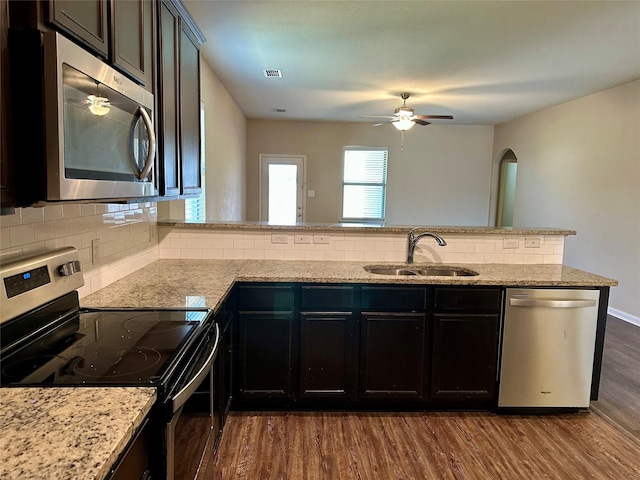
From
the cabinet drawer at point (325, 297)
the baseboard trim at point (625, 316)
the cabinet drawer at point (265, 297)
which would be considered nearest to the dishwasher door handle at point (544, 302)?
the cabinet drawer at point (325, 297)

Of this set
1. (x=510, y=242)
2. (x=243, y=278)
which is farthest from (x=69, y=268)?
(x=510, y=242)

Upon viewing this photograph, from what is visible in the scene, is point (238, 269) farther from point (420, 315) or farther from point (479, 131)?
point (479, 131)

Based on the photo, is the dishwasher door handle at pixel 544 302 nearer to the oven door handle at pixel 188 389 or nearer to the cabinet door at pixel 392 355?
the cabinet door at pixel 392 355

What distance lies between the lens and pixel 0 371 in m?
1.14

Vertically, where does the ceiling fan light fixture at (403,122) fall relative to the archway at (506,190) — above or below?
above

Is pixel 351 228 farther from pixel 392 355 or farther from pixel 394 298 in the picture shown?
pixel 392 355

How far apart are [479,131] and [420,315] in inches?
255

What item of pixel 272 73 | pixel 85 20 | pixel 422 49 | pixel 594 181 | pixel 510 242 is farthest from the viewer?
pixel 594 181

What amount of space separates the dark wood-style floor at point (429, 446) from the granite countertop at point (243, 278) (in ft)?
2.45

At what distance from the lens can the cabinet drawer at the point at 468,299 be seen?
2455 millimetres

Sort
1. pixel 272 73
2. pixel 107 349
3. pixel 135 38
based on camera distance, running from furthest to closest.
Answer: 1. pixel 272 73
2. pixel 135 38
3. pixel 107 349

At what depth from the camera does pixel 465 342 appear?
8.23 feet

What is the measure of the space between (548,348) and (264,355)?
1722mm

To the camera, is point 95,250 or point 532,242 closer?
point 95,250
